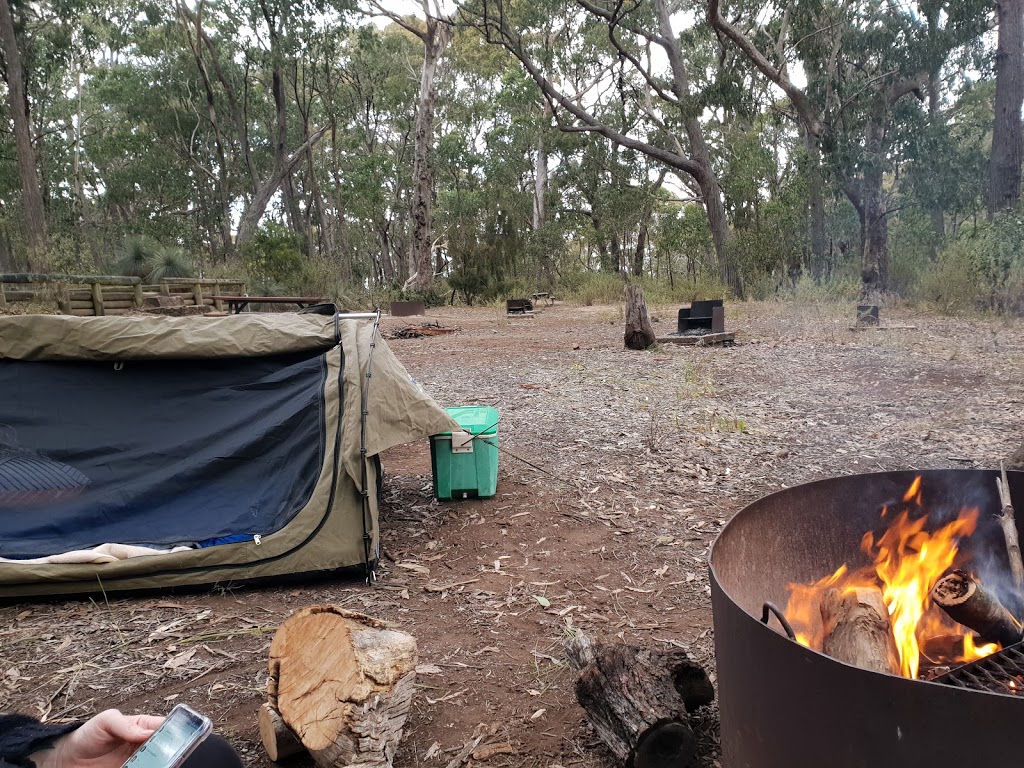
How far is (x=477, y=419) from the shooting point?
Answer: 14.4 feet

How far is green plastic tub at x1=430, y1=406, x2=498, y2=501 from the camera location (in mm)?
4297

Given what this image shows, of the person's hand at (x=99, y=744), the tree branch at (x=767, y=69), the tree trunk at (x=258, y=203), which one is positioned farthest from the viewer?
the tree trunk at (x=258, y=203)

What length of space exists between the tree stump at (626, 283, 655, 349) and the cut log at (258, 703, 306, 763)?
8817 millimetres

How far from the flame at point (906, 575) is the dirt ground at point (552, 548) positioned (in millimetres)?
545

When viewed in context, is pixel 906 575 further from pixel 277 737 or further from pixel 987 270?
pixel 987 270

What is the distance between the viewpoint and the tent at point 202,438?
3.42 metres

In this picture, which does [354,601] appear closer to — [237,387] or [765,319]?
[237,387]

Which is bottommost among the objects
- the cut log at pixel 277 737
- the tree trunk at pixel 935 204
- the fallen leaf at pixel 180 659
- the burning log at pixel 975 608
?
the fallen leaf at pixel 180 659

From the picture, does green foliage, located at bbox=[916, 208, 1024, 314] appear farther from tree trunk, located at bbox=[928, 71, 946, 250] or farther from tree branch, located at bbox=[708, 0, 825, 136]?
tree branch, located at bbox=[708, 0, 825, 136]

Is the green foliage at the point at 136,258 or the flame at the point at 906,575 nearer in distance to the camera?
the flame at the point at 906,575

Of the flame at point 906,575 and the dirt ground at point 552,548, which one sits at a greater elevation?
the flame at point 906,575

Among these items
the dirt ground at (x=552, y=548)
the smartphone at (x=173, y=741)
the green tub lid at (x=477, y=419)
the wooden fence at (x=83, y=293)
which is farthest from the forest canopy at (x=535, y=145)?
the smartphone at (x=173, y=741)

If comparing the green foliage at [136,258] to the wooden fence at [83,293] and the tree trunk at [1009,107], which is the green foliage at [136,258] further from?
the tree trunk at [1009,107]

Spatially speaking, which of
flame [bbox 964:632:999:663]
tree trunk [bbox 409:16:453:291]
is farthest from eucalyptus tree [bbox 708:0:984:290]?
flame [bbox 964:632:999:663]
